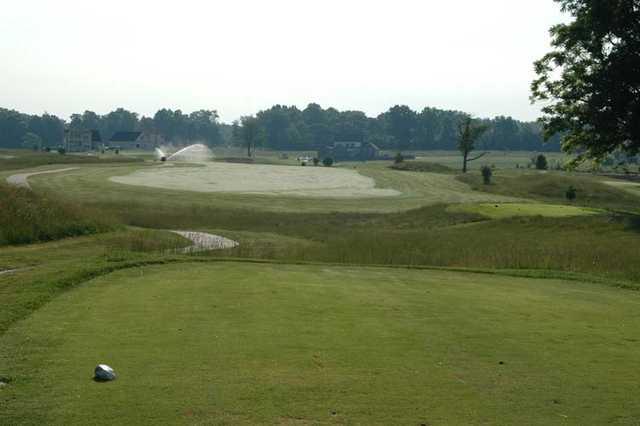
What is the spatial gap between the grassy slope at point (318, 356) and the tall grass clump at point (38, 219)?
12355 mm

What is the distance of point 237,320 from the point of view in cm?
1191

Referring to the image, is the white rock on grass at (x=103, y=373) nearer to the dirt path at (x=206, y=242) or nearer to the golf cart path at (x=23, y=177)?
the dirt path at (x=206, y=242)

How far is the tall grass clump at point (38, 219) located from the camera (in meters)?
26.7

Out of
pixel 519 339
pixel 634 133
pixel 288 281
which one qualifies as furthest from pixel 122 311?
pixel 634 133

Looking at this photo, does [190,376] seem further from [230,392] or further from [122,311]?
[122,311]

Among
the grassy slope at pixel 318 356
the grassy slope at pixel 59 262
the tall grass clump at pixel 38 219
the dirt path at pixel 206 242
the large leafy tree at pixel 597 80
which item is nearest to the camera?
the grassy slope at pixel 318 356

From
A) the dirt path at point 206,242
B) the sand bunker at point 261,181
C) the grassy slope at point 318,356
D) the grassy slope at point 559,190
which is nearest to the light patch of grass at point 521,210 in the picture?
the grassy slope at point 559,190

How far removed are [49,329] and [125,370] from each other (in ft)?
8.50

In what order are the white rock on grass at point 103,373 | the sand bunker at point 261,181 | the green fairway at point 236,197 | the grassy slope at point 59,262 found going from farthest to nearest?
the sand bunker at point 261,181 → the green fairway at point 236,197 → the grassy slope at point 59,262 → the white rock on grass at point 103,373

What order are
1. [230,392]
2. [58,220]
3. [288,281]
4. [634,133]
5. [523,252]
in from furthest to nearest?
[634,133] < [58,220] < [523,252] < [288,281] < [230,392]

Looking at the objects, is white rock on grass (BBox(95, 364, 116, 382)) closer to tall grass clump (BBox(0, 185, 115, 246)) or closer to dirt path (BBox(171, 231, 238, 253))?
dirt path (BBox(171, 231, 238, 253))

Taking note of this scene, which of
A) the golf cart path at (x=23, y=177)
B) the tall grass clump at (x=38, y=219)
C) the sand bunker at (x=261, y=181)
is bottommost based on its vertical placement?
the sand bunker at (x=261, y=181)

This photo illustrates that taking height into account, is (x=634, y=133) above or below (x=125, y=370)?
above

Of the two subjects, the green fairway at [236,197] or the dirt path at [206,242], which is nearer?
the dirt path at [206,242]
